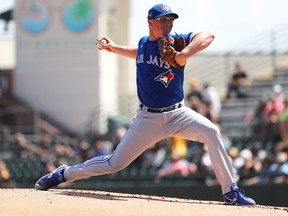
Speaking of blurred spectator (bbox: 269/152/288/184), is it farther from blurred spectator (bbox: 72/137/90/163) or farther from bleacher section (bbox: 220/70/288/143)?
blurred spectator (bbox: 72/137/90/163)

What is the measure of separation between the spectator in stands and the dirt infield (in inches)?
415

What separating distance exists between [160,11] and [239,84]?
11.4m

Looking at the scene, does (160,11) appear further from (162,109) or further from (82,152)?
(82,152)

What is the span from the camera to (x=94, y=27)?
26.3 m

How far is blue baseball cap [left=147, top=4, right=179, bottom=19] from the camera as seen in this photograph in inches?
336

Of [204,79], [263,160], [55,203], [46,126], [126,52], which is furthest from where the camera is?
[46,126]

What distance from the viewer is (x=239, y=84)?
778 inches

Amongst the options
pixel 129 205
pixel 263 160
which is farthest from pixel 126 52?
pixel 263 160

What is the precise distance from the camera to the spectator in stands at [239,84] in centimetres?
1948

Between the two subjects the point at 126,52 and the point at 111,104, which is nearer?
the point at 126,52

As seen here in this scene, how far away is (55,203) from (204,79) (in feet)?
49.8

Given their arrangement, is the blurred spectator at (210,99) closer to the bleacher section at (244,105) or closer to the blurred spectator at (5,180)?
the bleacher section at (244,105)

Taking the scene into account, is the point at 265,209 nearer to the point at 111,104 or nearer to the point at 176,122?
the point at 176,122

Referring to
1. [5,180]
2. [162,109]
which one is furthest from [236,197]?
[5,180]
